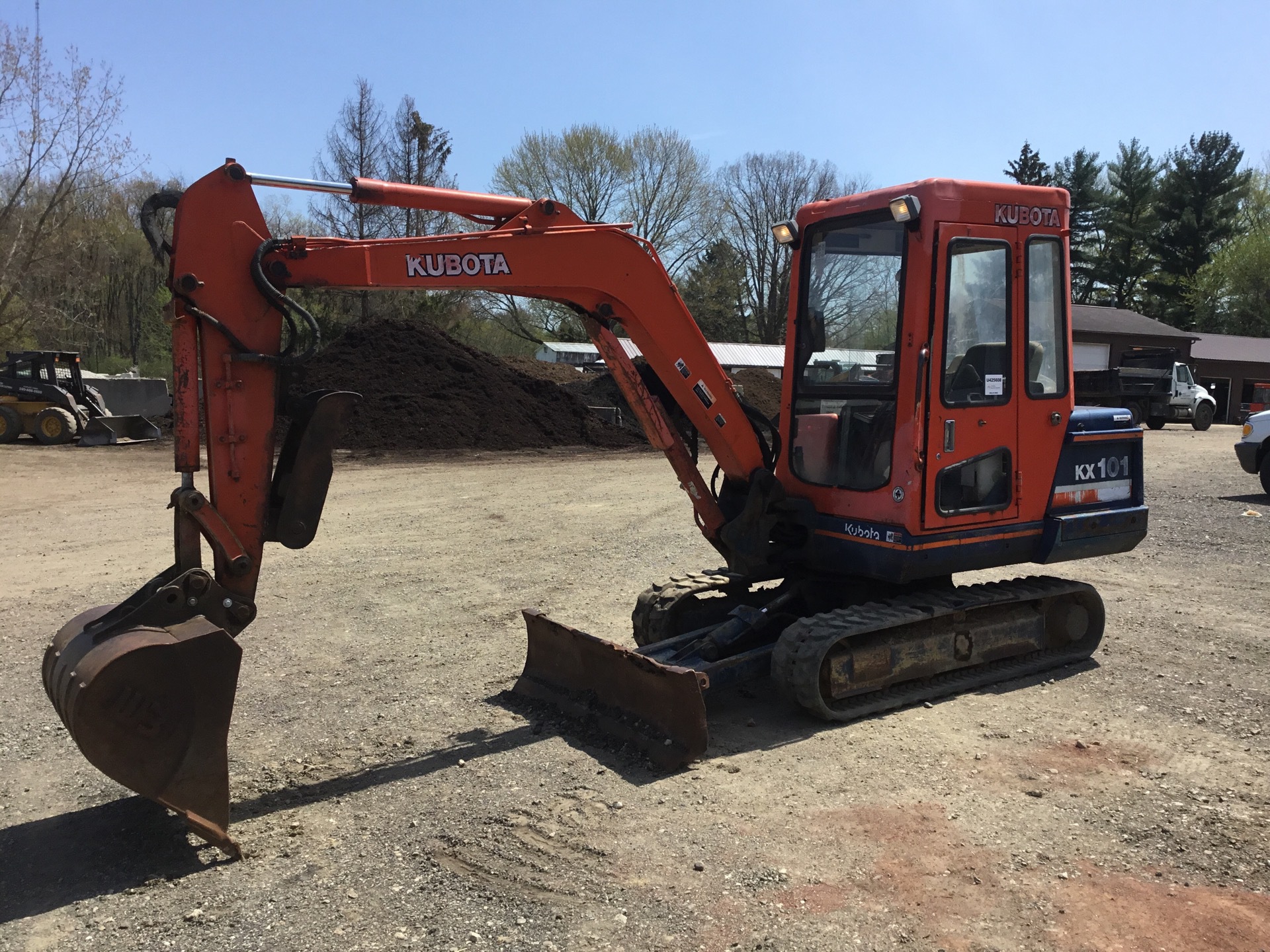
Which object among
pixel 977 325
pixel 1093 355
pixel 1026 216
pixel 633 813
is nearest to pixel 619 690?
pixel 633 813

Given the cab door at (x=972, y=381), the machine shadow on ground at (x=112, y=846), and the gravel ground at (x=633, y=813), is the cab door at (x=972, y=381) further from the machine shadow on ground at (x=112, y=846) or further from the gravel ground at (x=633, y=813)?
the machine shadow on ground at (x=112, y=846)

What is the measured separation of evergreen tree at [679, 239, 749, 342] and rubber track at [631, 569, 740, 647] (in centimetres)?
4529

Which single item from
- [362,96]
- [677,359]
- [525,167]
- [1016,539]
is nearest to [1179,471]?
[1016,539]

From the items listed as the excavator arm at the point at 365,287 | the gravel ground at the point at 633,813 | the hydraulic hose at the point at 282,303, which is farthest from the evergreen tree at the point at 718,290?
the hydraulic hose at the point at 282,303

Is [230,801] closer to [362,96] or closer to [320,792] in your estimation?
[320,792]

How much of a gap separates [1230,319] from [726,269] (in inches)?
1097

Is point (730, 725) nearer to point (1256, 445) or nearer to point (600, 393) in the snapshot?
point (1256, 445)

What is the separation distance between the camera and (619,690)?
18.1 feet

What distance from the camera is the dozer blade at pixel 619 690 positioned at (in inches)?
198

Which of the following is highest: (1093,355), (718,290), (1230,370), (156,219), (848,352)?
(718,290)

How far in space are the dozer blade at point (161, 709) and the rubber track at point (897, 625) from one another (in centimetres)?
292

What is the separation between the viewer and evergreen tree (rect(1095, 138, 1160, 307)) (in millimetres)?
56938

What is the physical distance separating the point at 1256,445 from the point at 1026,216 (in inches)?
434

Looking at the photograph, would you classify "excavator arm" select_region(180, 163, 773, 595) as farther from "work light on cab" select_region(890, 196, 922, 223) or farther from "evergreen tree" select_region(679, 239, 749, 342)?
"evergreen tree" select_region(679, 239, 749, 342)
